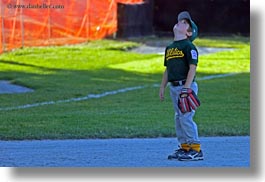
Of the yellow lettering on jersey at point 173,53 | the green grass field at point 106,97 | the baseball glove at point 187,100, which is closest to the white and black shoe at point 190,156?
the baseball glove at point 187,100

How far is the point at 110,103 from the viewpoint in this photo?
12.9 metres

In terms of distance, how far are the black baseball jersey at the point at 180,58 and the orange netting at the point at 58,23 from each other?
740cm

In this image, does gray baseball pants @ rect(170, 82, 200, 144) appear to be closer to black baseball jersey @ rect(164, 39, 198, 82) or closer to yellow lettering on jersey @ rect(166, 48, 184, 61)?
black baseball jersey @ rect(164, 39, 198, 82)

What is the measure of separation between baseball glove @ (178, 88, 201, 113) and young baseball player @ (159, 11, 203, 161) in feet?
0.12

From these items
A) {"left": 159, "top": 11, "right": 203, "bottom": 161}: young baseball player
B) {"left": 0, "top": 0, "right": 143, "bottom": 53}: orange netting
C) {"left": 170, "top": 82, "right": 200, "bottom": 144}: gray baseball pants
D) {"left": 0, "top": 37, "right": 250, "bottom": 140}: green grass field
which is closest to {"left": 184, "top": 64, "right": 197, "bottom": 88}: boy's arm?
{"left": 159, "top": 11, "right": 203, "bottom": 161}: young baseball player

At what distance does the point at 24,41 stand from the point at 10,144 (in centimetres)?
1131

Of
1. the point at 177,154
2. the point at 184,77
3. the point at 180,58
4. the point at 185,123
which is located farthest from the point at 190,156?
the point at 180,58

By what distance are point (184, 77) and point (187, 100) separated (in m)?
0.29

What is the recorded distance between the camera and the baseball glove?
24.8 ft

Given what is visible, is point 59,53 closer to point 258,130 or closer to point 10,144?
point 10,144

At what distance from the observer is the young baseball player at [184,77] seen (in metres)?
7.68

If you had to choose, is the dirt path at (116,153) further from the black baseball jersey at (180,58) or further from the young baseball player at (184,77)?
the black baseball jersey at (180,58)

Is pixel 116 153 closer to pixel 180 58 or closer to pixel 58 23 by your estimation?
pixel 180 58

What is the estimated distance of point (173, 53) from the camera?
775 cm
